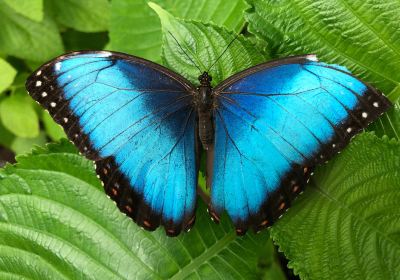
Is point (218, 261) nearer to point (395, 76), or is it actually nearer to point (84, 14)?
point (395, 76)

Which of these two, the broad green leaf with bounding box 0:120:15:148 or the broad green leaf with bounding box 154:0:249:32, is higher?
the broad green leaf with bounding box 154:0:249:32

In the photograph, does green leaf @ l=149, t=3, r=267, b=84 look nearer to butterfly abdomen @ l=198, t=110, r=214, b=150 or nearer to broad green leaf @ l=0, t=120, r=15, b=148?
butterfly abdomen @ l=198, t=110, r=214, b=150

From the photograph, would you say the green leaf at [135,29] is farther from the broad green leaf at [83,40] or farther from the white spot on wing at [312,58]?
the white spot on wing at [312,58]

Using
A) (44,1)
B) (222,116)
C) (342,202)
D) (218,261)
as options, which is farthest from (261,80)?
(44,1)

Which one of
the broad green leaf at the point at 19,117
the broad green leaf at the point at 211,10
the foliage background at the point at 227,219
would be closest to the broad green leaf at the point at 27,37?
the broad green leaf at the point at 19,117

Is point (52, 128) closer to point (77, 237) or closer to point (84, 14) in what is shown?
point (84, 14)

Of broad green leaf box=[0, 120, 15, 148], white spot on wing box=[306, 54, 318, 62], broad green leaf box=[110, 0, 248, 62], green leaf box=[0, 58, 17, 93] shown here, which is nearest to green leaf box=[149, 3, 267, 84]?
white spot on wing box=[306, 54, 318, 62]

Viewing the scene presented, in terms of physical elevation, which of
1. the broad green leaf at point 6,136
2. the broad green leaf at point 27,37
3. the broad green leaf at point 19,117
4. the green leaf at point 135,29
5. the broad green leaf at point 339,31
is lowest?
the broad green leaf at point 6,136
